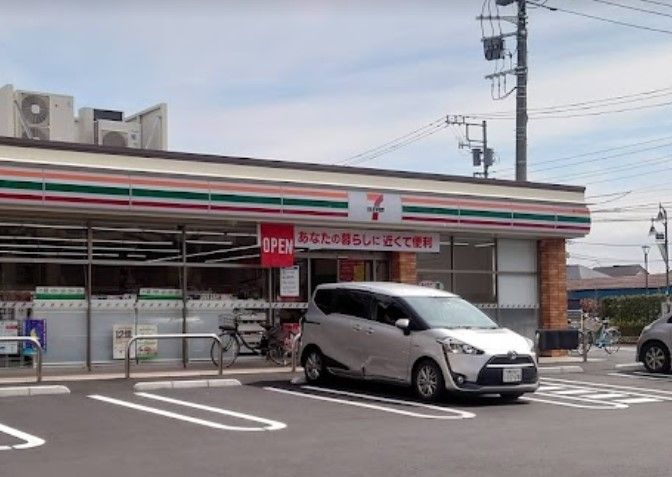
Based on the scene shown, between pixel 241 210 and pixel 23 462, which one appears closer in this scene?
pixel 23 462

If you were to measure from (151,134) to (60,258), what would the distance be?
5111 millimetres

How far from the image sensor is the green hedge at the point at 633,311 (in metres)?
37.1

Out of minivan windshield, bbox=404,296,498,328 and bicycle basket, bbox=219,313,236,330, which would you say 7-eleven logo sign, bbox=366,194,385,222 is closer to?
bicycle basket, bbox=219,313,236,330

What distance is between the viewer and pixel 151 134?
2219 centimetres

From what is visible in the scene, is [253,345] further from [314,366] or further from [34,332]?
[34,332]

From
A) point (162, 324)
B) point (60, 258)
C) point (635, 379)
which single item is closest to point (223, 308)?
point (162, 324)

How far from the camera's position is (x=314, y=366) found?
1600 cm

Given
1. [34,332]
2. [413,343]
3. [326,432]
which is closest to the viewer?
[326,432]

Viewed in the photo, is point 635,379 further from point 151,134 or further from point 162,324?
point 151,134

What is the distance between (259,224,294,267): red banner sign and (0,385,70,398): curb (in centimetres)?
619

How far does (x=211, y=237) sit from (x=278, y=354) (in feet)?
9.40

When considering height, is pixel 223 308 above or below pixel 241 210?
below

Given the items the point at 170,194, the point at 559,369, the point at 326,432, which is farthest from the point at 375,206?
the point at 326,432

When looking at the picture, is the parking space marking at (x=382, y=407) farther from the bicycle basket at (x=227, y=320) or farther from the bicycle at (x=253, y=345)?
the bicycle basket at (x=227, y=320)
